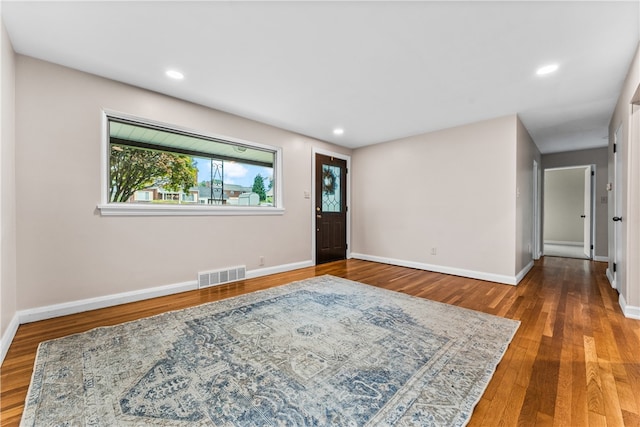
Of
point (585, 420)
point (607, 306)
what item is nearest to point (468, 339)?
point (585, 420)

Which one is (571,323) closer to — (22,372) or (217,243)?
(217,243)

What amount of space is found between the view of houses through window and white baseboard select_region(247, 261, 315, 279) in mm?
1100

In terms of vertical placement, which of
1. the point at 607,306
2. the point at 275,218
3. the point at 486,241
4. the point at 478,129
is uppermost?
the point at 478,129

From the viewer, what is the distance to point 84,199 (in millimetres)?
2723

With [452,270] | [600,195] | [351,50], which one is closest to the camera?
[351,50]

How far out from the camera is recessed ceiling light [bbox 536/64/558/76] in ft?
8.46

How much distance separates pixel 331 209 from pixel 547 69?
385cm

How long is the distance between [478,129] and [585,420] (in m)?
3.87

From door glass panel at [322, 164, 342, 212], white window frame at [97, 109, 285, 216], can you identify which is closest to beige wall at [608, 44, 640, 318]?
door glass panel at [322, 164, 342, 212]

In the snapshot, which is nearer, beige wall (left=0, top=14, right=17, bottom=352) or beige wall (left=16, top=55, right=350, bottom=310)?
beige wall (left=0, top=14, right=17, bottom=352)

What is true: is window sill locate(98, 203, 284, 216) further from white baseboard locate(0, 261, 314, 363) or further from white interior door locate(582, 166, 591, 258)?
white interior door locate(582, 166, 591, 258)

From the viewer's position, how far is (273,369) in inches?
68.1

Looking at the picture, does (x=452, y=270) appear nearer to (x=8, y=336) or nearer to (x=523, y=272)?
(x=523, y=272)

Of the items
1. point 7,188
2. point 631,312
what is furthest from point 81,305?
point 631,312
